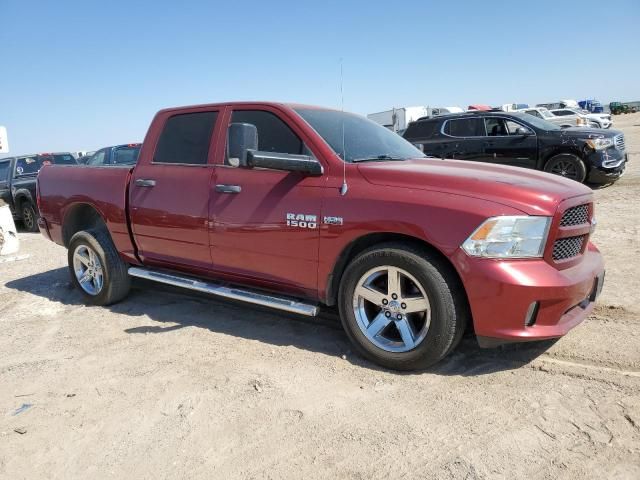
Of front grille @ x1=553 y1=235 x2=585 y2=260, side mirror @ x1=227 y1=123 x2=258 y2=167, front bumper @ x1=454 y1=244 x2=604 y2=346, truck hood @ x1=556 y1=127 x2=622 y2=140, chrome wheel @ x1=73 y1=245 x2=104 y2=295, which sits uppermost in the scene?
side mirror @ x1=227 y1=123 x2=258 y2=167

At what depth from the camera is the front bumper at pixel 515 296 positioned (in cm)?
276

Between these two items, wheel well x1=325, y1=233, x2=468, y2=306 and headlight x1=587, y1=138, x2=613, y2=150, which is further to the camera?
headlight x1=587, y1=138, x2=613, y2=150

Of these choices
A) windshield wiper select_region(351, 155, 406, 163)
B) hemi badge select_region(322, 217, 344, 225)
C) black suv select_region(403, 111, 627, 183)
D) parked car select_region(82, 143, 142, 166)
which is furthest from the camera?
black suv select_region(403, 111, 627, 183)

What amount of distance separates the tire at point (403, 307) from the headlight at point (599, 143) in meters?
8.77

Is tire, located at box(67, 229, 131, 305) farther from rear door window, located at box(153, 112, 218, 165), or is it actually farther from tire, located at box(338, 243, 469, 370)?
tire, located at box(338, 243, 469, 370)

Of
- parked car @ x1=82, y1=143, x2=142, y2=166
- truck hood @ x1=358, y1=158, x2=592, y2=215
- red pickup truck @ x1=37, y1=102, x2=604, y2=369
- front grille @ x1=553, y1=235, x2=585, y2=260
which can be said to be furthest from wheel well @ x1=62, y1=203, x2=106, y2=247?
parked car @ x1=82, y1=143, x2=142, y2=166

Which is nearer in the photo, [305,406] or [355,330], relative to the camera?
[305,406]

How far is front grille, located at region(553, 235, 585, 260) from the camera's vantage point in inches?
116

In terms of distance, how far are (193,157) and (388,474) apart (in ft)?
9.89

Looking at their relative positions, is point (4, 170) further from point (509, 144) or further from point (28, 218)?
point (509, 144)

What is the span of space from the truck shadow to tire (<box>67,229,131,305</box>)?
0.54 ft

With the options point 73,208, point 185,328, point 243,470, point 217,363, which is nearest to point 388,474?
point 243,470

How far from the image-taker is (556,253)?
116 inches

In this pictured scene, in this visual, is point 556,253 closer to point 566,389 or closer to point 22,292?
point 566,389
